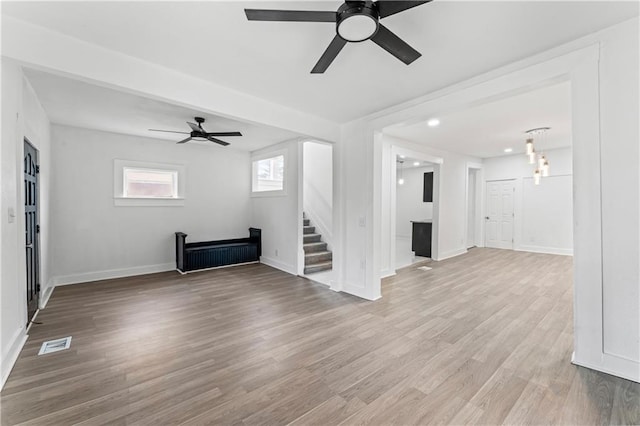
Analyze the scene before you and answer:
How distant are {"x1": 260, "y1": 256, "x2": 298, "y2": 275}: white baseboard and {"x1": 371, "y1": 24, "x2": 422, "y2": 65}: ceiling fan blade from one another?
4238mm

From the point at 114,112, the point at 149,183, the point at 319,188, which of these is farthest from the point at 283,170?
the point at 114,112

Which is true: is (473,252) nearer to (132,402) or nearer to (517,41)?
(517,41)

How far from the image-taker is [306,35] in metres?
2.15

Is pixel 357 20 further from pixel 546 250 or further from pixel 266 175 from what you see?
pixel 546 250

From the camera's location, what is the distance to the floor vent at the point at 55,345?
8.36 ft

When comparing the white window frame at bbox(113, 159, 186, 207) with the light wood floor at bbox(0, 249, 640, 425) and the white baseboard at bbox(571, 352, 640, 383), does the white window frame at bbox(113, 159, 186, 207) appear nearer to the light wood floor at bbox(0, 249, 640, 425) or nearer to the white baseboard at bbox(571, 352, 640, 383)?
the light wood floor at bbox(0, 249, 640, 425)

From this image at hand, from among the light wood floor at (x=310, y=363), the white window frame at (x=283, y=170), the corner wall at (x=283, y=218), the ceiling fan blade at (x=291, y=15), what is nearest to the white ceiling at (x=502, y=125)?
the corner wall at (x=283, y=218)

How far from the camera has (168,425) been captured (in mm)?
1691

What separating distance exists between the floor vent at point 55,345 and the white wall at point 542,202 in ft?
31.0

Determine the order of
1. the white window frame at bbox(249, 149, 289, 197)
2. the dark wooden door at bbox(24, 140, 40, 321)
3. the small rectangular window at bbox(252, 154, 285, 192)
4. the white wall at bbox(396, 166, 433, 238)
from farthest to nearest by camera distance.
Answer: the white wall at bbox(396, 166, 433, 238)
the small rectangular window at bbox(252, 154, 285, 192)
the white window frame at bbox(249, 149, 289, 197)
the dark wooden door at bbox(24, 140, 40, 321)

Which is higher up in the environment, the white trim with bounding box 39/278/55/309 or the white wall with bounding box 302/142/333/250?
the white wall with bounding box 302/142/333/250

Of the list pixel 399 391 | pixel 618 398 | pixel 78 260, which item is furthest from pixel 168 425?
pixel 78 260

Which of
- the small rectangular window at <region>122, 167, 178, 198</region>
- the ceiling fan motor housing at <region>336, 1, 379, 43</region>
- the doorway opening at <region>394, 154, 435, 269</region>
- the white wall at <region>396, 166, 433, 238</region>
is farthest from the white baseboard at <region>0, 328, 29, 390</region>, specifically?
the white wall at <region>396, 166, 433, 238</region>

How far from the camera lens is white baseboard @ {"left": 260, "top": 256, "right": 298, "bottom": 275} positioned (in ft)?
18.0
